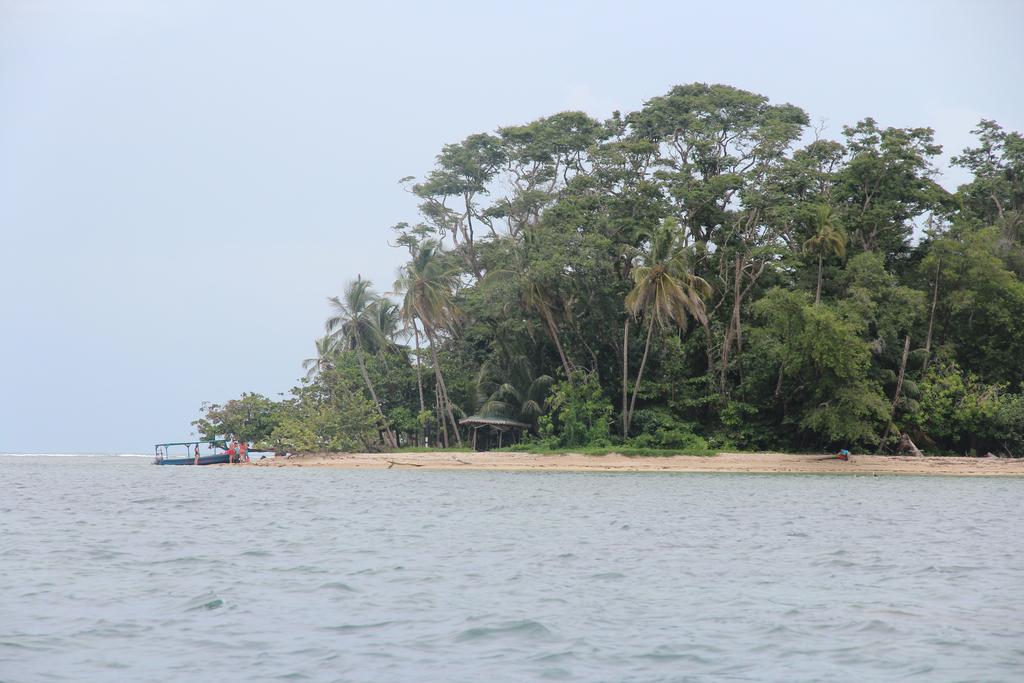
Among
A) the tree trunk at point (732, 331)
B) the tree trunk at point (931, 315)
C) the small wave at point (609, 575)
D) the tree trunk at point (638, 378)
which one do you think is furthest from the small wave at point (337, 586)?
the tree trunk at point (931, 315)

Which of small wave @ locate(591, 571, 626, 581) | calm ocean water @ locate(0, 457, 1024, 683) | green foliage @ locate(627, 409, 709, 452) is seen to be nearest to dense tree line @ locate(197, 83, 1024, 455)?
green foliage @ locate(627, 409, 709, 452)

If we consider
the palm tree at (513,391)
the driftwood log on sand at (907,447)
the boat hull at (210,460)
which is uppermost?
the palm tree at (513,391)

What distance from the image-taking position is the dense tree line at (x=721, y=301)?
36.1m

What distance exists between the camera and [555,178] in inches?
1843

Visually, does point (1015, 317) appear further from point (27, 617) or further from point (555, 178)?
point (27, 617)

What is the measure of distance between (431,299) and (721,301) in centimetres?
1173

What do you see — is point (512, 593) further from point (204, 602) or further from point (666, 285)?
point (666, 285)

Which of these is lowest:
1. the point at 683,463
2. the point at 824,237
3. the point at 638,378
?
the point at 683,463

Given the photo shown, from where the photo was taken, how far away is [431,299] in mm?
42719

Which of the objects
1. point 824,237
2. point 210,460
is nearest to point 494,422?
point 210,460

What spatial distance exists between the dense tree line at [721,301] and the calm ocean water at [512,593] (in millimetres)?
16258

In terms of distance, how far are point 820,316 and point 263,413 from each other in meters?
25.9

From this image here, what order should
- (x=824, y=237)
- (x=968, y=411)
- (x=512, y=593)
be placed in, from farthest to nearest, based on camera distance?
(x=824, y=237) → (x=968, y=411) → (x=512, y=593)

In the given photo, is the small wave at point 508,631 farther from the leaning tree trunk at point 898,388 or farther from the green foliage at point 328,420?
the green foliage at point 328,420
